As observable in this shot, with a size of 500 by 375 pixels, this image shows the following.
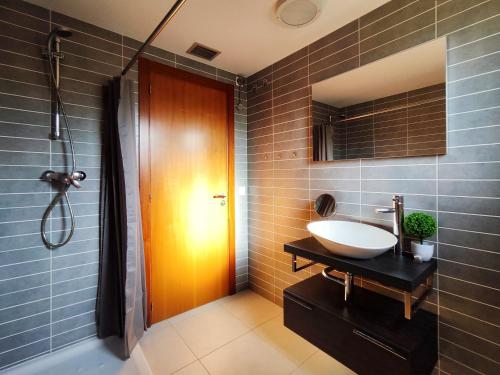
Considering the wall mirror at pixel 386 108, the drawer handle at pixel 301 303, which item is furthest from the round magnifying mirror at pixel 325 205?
the drawer handle at pixel 301 303

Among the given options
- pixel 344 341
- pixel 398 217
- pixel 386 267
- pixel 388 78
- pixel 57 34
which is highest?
pixel 57 34

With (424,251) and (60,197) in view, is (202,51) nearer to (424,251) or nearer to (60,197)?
(60,197)

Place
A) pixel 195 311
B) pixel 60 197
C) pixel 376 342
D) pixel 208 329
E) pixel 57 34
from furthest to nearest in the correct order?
pixel 195 311
pixel 208 329
pixel 60 197
pixel 57 34
pixel 376 342

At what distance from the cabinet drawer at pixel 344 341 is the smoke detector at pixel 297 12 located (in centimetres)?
187

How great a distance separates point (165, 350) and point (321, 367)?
112cm

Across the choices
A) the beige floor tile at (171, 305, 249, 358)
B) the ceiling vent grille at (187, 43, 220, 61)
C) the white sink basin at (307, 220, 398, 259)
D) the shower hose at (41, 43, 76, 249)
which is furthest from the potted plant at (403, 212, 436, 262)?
the shower hose at (41, 43, 76, 249)

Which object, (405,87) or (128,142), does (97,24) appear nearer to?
(128,142)

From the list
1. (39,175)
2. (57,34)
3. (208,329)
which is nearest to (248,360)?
(208,329)

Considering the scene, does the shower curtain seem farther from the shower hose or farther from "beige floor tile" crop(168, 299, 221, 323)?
"beige floor tile" crop(168, 299, 221, 323)

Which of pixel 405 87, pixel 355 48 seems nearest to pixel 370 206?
pixel 405 87

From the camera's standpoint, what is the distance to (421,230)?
4.03 feet

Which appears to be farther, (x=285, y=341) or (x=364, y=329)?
(x=285, y=341)

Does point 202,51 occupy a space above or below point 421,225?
above

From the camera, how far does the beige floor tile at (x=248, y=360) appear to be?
1541 millimetres
